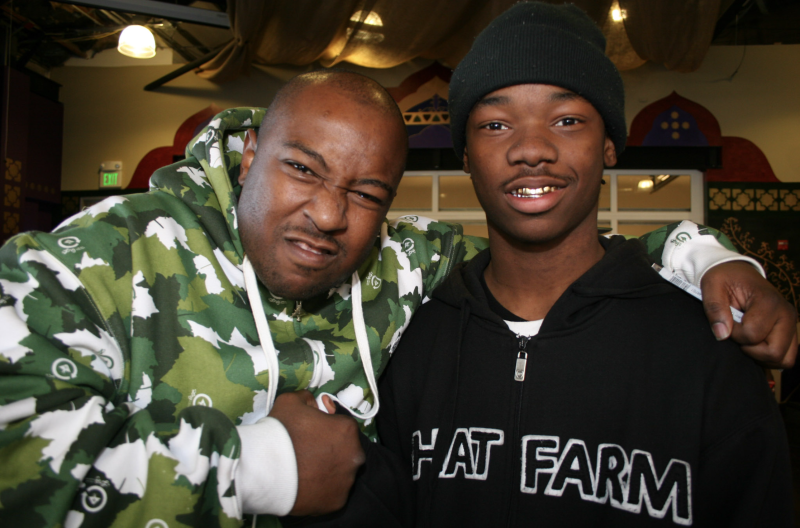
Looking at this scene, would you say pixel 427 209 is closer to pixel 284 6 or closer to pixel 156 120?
pixel 284 6

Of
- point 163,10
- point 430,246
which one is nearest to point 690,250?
point 430,246

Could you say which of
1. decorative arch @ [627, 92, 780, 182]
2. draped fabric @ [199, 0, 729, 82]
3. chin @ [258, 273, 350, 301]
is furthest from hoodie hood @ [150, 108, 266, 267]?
decorative arch @ [627, 92, 780, 182]

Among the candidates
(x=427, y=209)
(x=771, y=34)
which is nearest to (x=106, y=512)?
(x=427, y=209)

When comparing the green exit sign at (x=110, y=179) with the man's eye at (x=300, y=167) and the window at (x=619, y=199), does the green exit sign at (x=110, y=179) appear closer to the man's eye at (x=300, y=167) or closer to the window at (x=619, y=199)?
the window at (x=619, y=199)

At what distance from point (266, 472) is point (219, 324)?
0.36 m

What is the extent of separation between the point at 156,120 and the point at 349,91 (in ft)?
18.5

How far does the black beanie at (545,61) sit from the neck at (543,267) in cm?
31

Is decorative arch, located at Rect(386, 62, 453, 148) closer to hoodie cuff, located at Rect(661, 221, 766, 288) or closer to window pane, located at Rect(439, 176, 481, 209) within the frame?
window pane, located at Rect(439, 176, 481, 209)

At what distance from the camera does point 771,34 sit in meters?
5.22

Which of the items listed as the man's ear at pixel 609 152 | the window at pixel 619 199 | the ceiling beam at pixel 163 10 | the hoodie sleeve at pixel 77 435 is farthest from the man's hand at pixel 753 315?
the window at pixel 619 199

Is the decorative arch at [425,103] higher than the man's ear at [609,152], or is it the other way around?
the decorative arch at [425,103]

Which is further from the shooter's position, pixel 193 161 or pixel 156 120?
pixel 156 120

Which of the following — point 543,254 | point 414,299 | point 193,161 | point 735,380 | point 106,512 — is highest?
point 193,161

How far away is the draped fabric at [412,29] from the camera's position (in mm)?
3654
